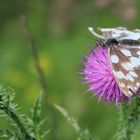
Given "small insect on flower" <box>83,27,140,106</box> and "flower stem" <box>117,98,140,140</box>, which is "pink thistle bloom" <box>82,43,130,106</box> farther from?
"flower stem" <box>117,98,140,140</box>

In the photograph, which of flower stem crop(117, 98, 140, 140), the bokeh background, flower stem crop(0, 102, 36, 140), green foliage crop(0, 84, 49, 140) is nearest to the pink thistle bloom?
flower stem crop(117, 98, 140, 140)

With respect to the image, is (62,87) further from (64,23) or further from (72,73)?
(64,23)

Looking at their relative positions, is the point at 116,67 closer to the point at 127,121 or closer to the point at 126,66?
the point at 126,66

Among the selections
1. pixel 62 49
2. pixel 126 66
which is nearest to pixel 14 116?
pixel 126 66

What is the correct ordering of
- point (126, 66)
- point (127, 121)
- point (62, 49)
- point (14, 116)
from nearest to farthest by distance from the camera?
1. point (126, 66)
2. point (14, 116)
3. point (127, 121)
4. point (62, 49)

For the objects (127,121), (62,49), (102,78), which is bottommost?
(127,121)

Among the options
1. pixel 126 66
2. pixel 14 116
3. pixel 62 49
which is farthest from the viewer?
pixel 62 49

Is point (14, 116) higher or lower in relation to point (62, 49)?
lower
